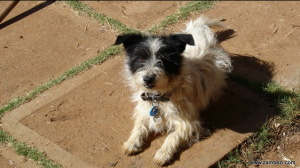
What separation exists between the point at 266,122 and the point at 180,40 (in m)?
1.66

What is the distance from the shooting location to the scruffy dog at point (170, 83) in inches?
164

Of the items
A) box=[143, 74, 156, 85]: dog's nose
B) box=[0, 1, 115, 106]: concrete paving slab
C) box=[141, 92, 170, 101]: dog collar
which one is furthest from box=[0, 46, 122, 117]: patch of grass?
box=[143, 74, 156, 85]: dog's nose

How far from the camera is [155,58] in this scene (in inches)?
163

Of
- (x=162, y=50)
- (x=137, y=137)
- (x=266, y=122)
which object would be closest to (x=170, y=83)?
(x=162, y=50)

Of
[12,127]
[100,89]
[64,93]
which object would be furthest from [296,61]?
[12,127]

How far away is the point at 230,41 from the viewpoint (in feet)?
20.5

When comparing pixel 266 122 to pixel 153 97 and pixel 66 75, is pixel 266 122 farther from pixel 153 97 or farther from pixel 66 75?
pixel 66 75

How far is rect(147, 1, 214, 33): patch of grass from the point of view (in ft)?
21.9

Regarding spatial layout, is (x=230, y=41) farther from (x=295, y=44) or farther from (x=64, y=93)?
(x=64, y=93)

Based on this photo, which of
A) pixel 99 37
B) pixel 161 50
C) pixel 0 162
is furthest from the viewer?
pixel 99 37

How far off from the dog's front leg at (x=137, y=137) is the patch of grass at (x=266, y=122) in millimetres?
944

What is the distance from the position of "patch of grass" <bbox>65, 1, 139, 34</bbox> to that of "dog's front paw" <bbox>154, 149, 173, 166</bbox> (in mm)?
2746

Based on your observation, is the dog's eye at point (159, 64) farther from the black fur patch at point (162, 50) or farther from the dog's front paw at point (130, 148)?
the dog's front paw at point (130, 148)

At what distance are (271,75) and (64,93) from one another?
9.89ft
